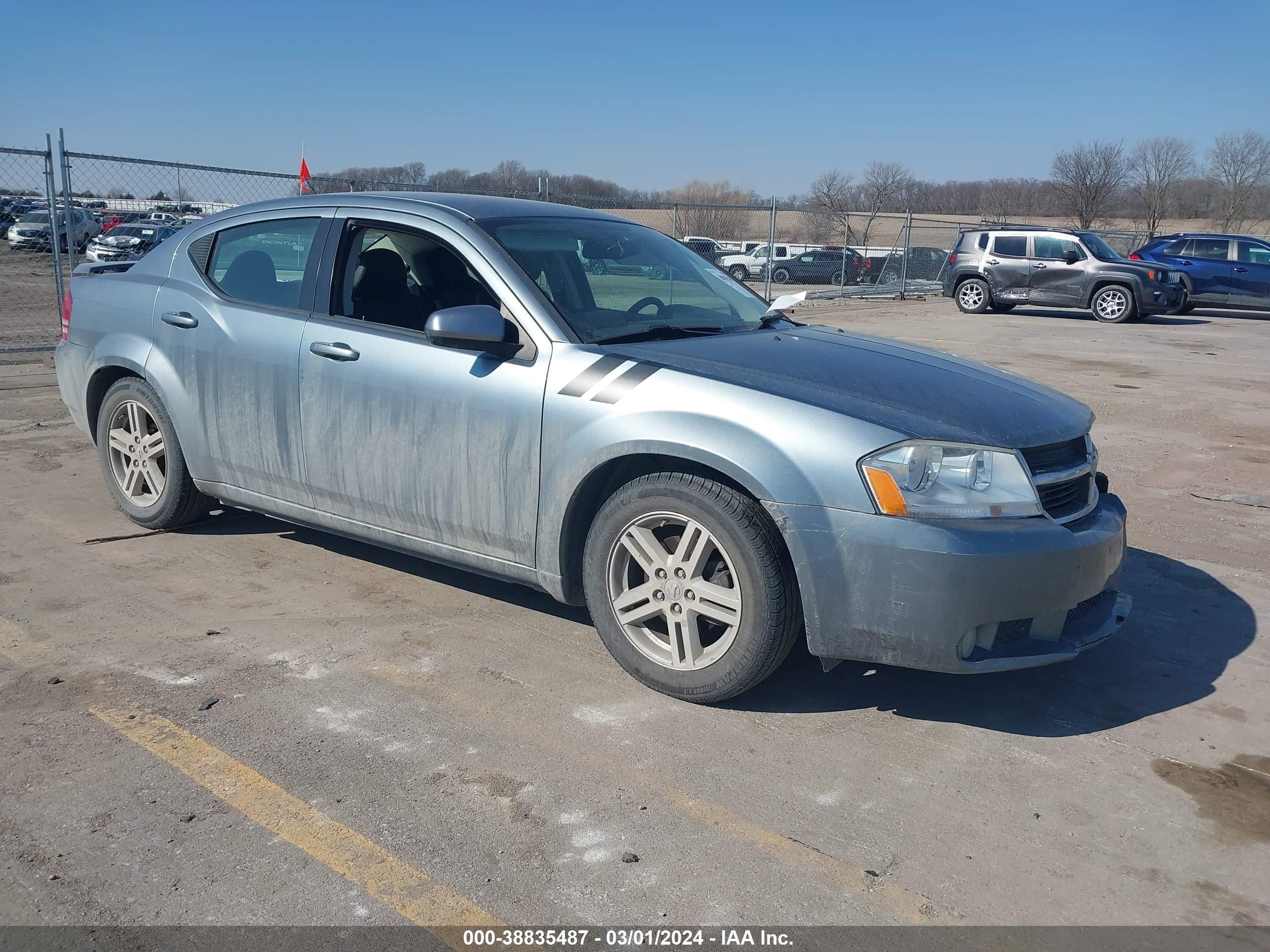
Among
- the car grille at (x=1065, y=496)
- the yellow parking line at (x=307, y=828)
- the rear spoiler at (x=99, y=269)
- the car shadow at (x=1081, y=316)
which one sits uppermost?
the rear spoiler at (x=99, y=269)

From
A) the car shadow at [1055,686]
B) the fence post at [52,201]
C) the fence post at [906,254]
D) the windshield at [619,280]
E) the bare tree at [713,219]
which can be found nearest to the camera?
the car shadow at [1055,686]

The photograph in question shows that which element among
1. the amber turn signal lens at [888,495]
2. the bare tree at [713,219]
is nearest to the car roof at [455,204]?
the amber turn signal lens at [888,495]

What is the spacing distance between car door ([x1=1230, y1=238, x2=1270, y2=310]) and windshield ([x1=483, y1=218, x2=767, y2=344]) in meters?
20.8

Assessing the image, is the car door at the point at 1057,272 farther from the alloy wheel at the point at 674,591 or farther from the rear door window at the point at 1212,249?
the alloy wheel at the point at 674,591

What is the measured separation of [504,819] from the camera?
292 centimetres

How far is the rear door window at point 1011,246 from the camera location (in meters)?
21.2

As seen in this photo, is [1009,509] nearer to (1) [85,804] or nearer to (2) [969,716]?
(2) [969,716]

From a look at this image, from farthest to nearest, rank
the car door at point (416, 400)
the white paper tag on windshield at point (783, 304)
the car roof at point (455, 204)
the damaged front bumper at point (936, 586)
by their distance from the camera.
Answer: the white paper tag on windshield at point (783, 304)
the car roof at point (455, 204)
the car door at point (416, 400)
the damaged front bumper at point (936, 586)

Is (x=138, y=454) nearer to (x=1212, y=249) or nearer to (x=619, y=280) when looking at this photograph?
(x=619, y=280)

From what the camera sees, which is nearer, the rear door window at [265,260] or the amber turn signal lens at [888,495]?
the amber turn signal lens at [888,495]

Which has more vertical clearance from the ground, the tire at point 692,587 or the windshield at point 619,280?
the windshield at point 619,280

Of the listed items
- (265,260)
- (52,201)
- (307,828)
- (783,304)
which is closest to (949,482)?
(783,304)

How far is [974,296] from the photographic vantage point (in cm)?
2178

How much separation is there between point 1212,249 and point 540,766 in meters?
23.3
